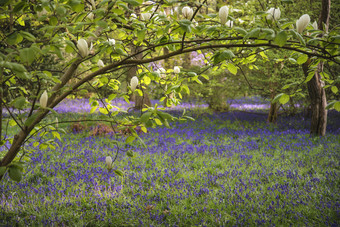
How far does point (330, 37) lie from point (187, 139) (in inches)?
247

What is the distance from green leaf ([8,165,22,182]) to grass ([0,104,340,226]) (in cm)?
65

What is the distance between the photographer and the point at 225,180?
161 inches

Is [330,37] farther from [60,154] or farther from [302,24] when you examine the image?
[60,154]

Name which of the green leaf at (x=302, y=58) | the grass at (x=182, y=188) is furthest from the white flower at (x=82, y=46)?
the green leaf at (x=302, y=58)

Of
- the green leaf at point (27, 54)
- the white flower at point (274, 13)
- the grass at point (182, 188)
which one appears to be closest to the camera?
the green leaf at point (27, 54)

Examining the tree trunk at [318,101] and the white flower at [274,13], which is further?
the tree trunk at [318,101]

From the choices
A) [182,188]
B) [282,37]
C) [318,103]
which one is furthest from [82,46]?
[318,103]

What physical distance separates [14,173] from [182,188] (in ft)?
8.78

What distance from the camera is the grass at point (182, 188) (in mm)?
2988

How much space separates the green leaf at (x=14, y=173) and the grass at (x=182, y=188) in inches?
25.4

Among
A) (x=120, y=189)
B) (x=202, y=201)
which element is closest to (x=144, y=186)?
(x=120, y=189)

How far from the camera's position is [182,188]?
3797 mm

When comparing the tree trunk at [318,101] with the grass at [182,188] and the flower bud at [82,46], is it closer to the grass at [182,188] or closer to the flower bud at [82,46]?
the grass at [182,188]

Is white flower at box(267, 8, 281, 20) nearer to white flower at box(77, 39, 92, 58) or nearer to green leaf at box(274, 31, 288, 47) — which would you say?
green leaf at box(274, 31, 288, 47)
